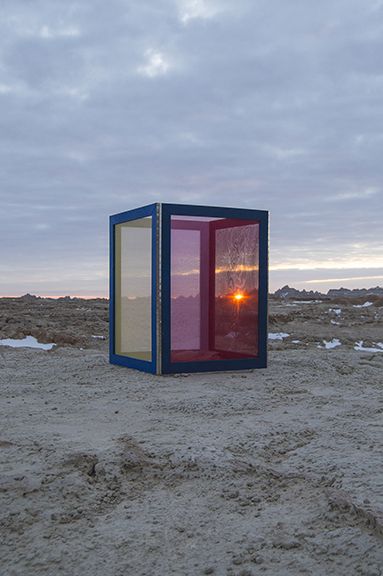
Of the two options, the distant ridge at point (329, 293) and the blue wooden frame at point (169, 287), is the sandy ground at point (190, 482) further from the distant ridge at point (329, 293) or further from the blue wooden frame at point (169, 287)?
the distant ridge at point (329, 293)

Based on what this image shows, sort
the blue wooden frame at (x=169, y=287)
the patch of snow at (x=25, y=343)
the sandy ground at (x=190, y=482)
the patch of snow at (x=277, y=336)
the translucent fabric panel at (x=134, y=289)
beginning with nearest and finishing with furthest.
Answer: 1. the sandy ground at (x=190, y=482)
2. the blue wooden frame at (x=169, y=287)
3. the translucent fabric panel at (x=134, y=289)
4. the patch of snow at (x=25, y=343)
5. the patch of snow at (x=277, y=336)

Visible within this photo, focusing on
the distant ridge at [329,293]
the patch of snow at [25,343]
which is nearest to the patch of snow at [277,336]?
the patch of snow at [25,343]

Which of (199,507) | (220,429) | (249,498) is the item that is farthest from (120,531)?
(220,429)

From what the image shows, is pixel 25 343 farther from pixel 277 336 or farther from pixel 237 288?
pixel 277 336

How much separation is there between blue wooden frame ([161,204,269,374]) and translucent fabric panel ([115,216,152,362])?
351mm

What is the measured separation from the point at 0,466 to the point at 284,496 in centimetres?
188

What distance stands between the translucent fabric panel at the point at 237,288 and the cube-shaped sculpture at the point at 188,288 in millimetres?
16

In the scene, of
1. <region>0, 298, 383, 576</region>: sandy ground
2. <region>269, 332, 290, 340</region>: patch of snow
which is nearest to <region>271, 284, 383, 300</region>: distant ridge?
<region>269, 332, 290, 340</region>: patch of snow

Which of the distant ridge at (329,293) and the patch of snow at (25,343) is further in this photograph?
the distant ridge at (329,293)

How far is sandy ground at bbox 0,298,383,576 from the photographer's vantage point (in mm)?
2436

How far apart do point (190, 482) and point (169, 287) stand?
13.9 ft

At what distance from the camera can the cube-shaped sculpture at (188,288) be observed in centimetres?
730

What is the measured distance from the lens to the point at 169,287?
7.31 metres

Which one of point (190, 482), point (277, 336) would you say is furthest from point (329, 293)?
point (190, 482)
